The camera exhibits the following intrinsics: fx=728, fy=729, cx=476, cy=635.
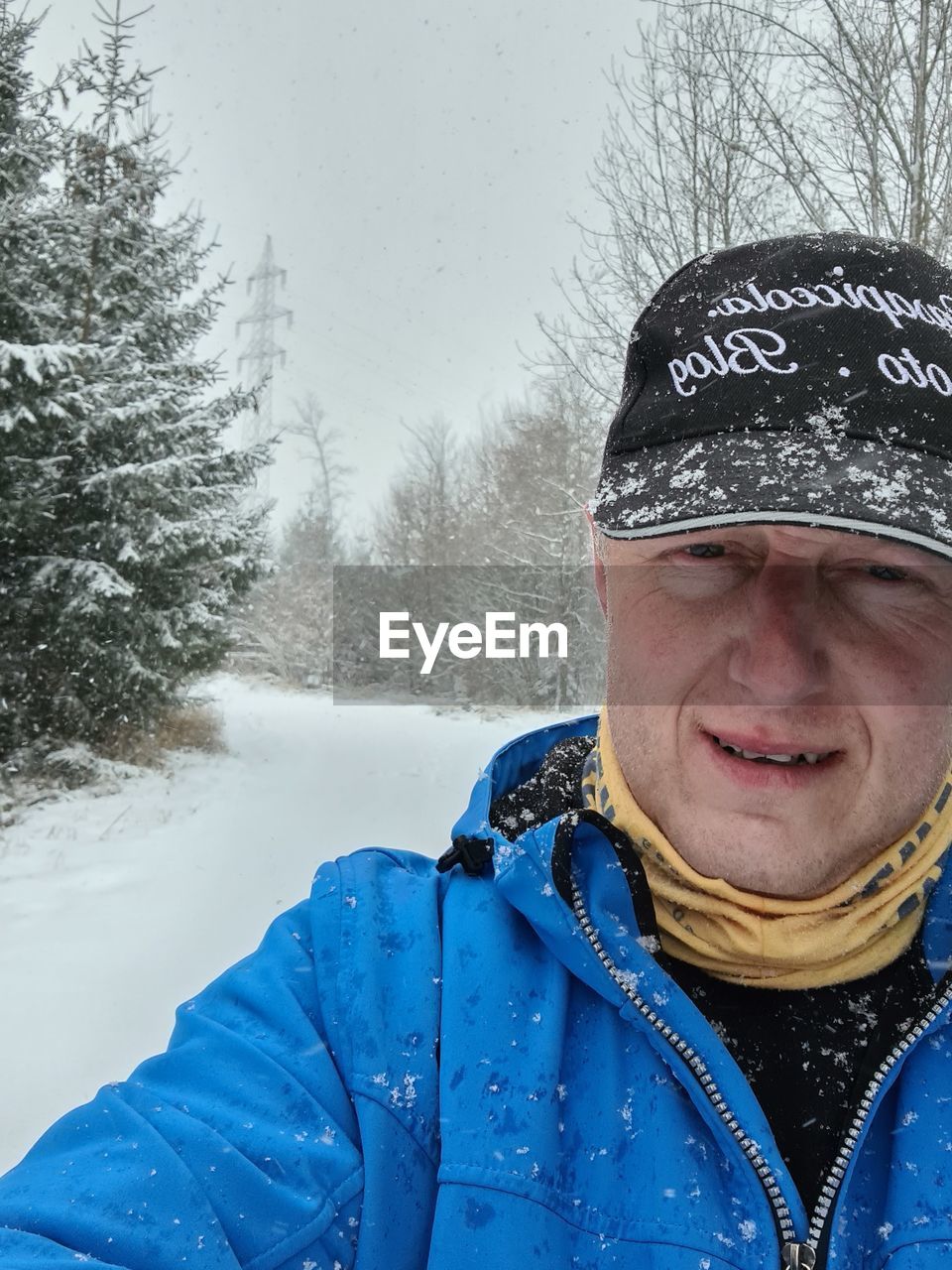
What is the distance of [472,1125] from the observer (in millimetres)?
910

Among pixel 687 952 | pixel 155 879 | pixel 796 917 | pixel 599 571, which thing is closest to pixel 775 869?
pixel 796 917

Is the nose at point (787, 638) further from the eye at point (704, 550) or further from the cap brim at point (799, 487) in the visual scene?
the cap brim at point (799, 487)

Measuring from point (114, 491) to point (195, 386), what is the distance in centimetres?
198

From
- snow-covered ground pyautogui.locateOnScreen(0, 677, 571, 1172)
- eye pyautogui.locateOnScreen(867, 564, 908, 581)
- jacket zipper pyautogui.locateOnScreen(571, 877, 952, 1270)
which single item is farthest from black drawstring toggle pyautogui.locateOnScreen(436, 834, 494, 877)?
snow-covered ground pyautogui.locateOnScreen(0, 677, 571, 1172)

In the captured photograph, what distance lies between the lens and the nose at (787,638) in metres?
1.07

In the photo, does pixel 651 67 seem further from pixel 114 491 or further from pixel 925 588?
pixel 925 588

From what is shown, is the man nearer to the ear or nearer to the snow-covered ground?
the ear

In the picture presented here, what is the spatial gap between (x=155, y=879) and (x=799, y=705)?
4980 mm

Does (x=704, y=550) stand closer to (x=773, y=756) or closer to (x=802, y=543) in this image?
(x=802, y=543)

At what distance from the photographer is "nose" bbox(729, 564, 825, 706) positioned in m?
1.07

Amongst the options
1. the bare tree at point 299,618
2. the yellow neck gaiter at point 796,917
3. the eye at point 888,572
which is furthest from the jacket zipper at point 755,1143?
the bare tree at point 299,618

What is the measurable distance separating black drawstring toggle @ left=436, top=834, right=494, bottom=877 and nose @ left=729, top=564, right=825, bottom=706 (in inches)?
18.5

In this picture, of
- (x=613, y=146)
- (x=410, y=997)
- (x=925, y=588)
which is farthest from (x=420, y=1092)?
(x=613, y=146)

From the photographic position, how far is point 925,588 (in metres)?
1.06
